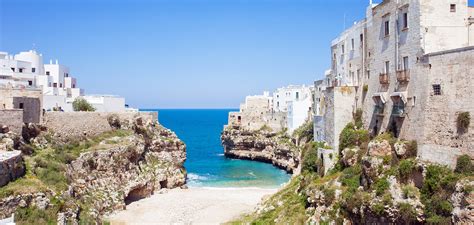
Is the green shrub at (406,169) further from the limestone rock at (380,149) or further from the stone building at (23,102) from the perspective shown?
the stone building at (23,102)

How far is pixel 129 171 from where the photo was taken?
41969mm

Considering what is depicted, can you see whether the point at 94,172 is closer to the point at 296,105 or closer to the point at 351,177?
the point at 351,177

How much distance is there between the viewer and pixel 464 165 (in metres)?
19.9

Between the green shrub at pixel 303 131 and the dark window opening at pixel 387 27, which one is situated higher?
the dark window opening at pixel 387 27

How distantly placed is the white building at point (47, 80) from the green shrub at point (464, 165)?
118 feet

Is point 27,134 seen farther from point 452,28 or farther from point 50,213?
point 452,28

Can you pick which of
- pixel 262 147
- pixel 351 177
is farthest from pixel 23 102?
pixel 262 147

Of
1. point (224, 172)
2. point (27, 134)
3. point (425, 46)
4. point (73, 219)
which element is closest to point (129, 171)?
point (27, 134)

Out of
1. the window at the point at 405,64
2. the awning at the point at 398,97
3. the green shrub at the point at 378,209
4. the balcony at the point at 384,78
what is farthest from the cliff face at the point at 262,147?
the green shrub at the point at 378,209

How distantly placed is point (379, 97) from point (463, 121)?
8.06 m

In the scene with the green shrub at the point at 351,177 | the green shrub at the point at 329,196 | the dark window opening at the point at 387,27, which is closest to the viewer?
the green shrub at the point at 351,177

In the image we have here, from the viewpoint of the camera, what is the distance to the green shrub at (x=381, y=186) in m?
22.5

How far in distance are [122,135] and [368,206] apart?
28.4 m

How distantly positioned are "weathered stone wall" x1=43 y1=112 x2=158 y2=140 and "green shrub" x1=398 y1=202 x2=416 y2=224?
95.6ft
